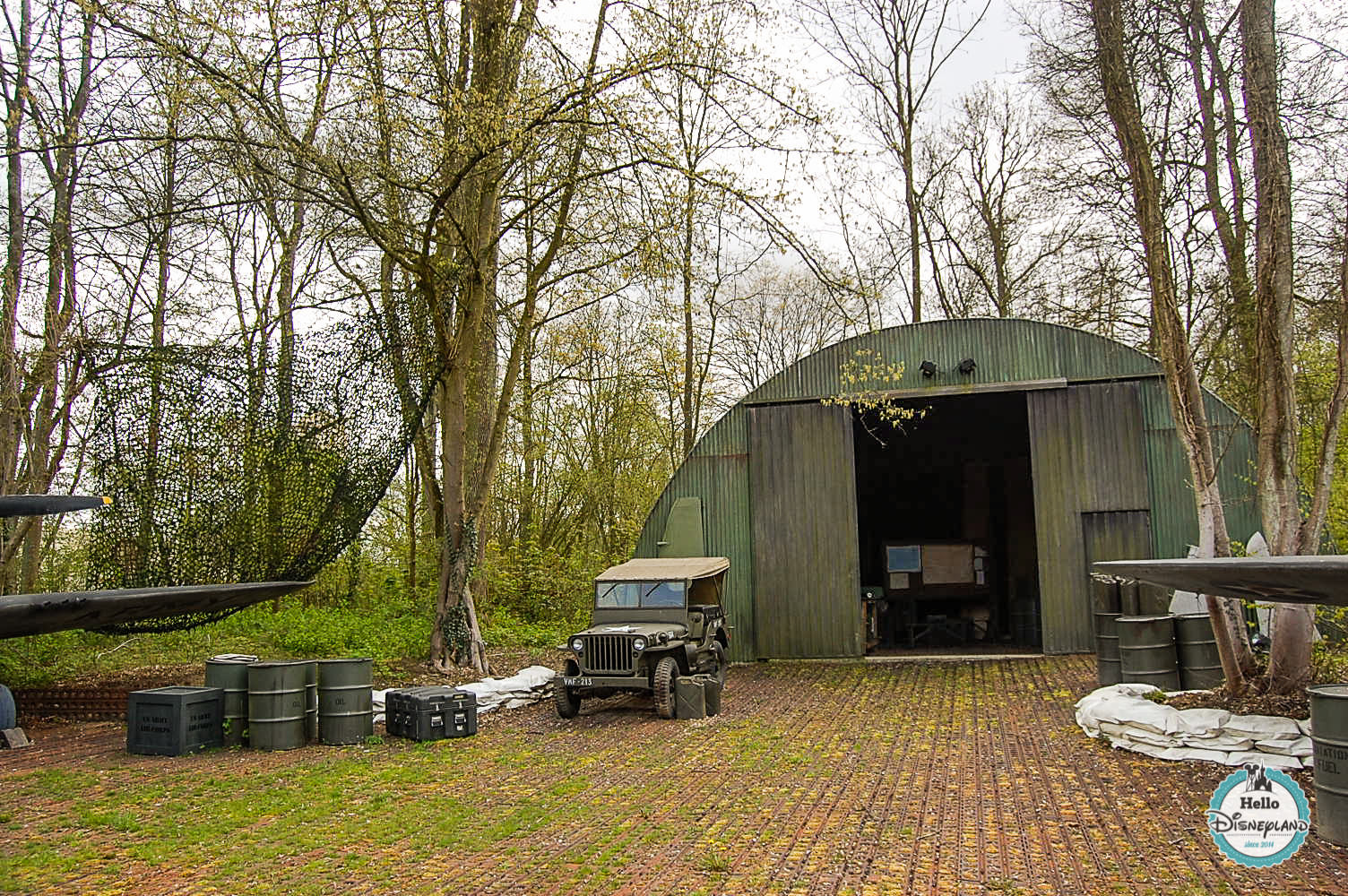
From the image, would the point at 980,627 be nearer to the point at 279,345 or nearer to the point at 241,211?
the point at 279,345

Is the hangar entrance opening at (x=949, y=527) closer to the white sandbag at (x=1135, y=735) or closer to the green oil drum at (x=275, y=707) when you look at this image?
the white sandbag at (x=1135, y=735)

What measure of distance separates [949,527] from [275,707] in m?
18.0

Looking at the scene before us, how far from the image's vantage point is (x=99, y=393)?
11.9 m

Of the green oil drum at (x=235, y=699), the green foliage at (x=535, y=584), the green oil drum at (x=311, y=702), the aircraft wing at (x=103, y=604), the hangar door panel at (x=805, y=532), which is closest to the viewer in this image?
the aircraft wing at (x=103, y=604)

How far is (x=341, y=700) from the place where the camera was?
10.3 meters

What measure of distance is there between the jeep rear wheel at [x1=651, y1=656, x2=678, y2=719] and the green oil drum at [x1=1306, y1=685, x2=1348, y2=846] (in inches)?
271

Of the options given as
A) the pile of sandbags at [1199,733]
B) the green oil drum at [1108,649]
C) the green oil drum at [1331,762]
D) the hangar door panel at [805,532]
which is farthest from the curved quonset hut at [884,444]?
the green oil drum at [1331,762]

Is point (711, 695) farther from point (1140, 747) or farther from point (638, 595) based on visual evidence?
point (1140, 747)

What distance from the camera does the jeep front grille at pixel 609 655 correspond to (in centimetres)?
1163

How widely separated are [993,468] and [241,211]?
1778 cm

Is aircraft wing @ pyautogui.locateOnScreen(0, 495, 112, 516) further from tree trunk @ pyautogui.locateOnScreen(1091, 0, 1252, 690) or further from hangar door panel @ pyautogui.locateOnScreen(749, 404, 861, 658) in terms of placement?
hangar door panel @ pyautogui.locateOnScreen(749, 404, 861, 658)

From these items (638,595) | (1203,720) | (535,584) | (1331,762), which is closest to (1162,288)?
(1203,720)

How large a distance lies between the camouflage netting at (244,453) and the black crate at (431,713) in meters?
3.00

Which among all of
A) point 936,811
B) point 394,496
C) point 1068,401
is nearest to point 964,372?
point 1068,401
